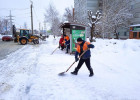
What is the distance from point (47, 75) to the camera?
446 centimetres

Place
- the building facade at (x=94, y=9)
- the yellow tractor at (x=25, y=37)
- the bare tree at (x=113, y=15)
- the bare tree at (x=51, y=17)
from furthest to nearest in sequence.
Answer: the bare tree at (x=51, y=17) → the building facade at (x=94, y=9) → the bare tree at (x=113, y=15) → the yellow tractor at (x=25, y=37)

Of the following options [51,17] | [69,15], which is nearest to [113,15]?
[69,15]

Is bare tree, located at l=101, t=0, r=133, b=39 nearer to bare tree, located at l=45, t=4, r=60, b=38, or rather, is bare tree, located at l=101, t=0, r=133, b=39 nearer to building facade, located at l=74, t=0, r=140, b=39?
building facade, located at l=74, t=0, r=140, b=39

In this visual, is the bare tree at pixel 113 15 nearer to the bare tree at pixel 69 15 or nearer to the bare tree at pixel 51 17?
the bare tree at pixel 69 15

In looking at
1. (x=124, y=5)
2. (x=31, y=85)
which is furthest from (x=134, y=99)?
(x=124, y=5)

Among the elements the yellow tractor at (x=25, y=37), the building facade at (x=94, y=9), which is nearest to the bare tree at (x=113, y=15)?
the building facade at (x=94, y=9)

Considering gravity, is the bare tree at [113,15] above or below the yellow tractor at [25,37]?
above

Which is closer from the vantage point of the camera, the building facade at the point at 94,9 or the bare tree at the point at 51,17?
the building facade at the point at 94,9

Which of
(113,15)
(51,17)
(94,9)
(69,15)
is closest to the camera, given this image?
(113,15)

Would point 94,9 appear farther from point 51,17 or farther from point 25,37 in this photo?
point 25,37

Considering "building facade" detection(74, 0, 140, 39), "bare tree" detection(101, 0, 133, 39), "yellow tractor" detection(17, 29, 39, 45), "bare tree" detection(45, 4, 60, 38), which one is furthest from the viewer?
"bare tree" detection(45, 4, 60, 38)

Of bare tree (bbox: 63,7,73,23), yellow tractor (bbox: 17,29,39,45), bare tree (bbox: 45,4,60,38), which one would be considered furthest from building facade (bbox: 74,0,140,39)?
yellow tractor (bbox: 17,29,39,45)

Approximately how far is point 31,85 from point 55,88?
83 cm

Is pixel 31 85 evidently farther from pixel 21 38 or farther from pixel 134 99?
pixel 21 38
